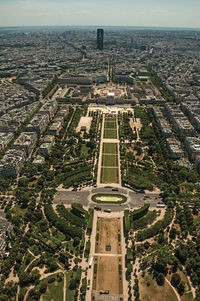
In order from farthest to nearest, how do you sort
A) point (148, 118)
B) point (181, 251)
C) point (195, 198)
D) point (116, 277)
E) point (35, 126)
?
1. point (148, 118)
2. point (35, 126)
3. point (195, 198)
4. point (181, 251)
5. point (116, 277)

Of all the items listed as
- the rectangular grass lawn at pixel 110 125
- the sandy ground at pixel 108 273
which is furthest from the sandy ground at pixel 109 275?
the rectangular grass lawn at pixel 110 125

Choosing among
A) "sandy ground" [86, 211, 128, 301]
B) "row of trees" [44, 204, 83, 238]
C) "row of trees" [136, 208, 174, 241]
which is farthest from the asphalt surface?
"sandy ground" [86, 211, 128, 301]

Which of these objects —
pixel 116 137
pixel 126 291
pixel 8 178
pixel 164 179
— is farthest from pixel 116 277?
pixel 116 137

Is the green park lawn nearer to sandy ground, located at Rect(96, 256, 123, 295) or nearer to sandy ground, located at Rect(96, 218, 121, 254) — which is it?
sandy ground, located at Rect(96, 256, 123, 295)

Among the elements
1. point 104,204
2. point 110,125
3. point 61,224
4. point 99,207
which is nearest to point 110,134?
point 110,125

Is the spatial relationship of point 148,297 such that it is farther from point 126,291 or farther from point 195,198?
point 195,198

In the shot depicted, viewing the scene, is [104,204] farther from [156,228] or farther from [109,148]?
[109,148]

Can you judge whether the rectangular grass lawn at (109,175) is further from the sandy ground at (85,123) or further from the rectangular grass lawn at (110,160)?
the sandy ground at (85,123)
